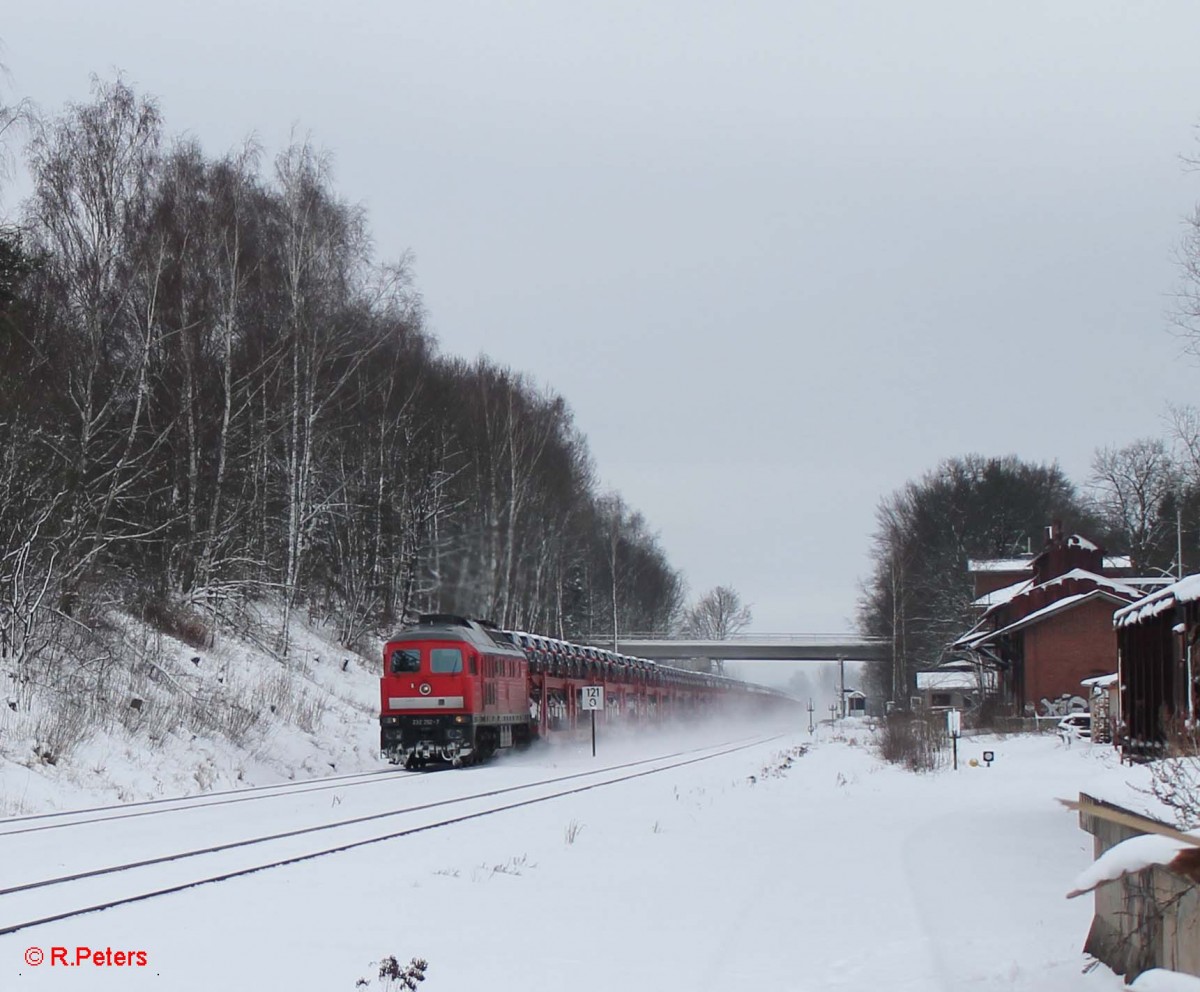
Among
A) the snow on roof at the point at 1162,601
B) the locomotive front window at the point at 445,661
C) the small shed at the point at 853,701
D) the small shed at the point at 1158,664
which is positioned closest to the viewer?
the snow on roof at the point at 1162,601

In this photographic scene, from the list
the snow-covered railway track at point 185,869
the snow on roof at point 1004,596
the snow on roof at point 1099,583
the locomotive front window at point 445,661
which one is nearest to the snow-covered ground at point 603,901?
the snow-covered railway track at point 185,869

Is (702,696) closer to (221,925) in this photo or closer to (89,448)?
(89,448)

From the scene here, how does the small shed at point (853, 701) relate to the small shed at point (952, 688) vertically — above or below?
below

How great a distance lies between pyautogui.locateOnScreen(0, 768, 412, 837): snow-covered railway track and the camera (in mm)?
16453

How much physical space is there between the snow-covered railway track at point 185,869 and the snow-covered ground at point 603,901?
0.11 m

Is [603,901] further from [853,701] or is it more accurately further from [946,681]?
[853,701]

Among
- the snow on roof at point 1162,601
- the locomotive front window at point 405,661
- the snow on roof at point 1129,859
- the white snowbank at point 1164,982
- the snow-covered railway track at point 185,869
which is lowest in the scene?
the snow-covered railway track at point 185,869

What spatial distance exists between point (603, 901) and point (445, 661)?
18903 millimetres

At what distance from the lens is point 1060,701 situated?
170ft

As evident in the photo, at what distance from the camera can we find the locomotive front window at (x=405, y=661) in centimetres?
3052

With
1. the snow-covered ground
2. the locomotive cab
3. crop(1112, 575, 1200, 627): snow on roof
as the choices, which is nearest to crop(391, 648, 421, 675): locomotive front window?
the locomotive cab

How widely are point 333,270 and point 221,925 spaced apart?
92.9ft

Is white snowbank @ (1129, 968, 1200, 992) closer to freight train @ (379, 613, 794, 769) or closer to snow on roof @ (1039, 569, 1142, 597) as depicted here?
freight train @ (379, 613, 794, 769)

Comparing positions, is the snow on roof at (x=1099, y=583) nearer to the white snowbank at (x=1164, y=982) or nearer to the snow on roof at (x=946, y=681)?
the snow on roof at (x=946, y=681)
